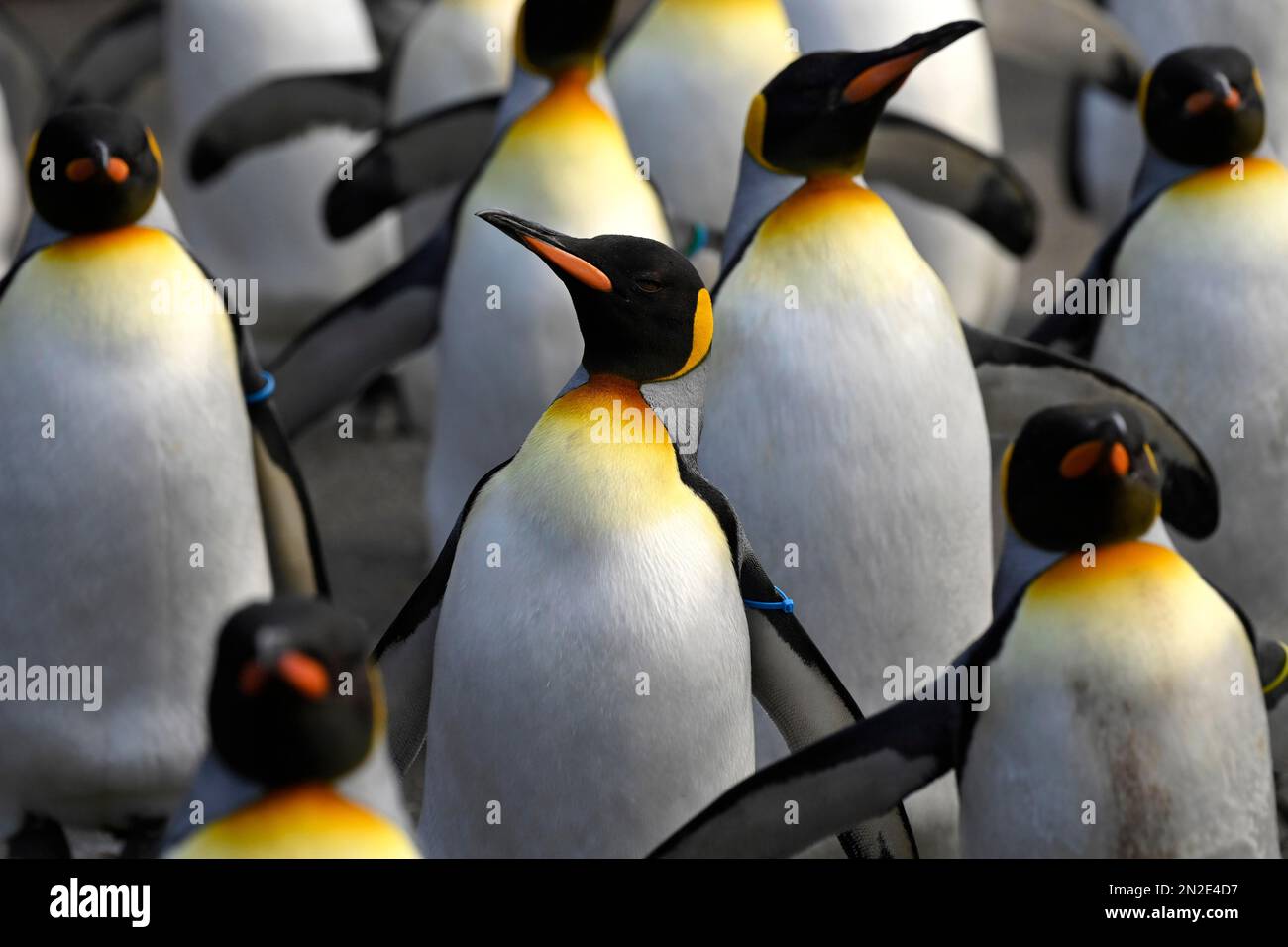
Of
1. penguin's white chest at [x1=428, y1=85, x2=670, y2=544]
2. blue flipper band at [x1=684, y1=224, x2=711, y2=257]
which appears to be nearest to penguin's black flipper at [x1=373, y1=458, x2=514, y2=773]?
penguin's white chest at [x1=428, y1=85, x2=670, y2=544]

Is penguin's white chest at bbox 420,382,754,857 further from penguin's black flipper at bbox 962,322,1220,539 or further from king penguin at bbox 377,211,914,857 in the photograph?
penguin's black flipper at bbox 962,322,1220,539

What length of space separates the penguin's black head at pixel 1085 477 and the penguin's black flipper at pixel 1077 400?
0.59 meters

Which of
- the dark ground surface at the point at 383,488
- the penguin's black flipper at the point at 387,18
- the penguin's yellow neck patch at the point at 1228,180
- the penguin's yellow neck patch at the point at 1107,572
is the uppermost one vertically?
the penguin's black flipper at the point at 387,18

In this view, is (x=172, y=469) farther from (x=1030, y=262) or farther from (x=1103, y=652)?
(x=1030, y=262)

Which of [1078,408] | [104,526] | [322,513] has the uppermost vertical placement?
[1078,408]

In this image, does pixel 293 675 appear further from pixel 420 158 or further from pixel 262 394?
pixel 420 158

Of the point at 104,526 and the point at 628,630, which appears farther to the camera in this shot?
the point at 104,526

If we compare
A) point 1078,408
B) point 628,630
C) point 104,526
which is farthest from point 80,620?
point 1078,408

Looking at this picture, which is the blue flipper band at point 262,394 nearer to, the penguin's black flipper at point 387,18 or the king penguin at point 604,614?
the king penguin at point 604,614

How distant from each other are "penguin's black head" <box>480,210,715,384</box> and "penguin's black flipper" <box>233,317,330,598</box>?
0.69 metres

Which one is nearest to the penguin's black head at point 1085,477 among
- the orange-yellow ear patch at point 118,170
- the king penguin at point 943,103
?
the orange-yellow ear patch at point 118,170

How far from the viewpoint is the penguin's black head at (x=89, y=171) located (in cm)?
270

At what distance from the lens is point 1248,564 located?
3.14m
